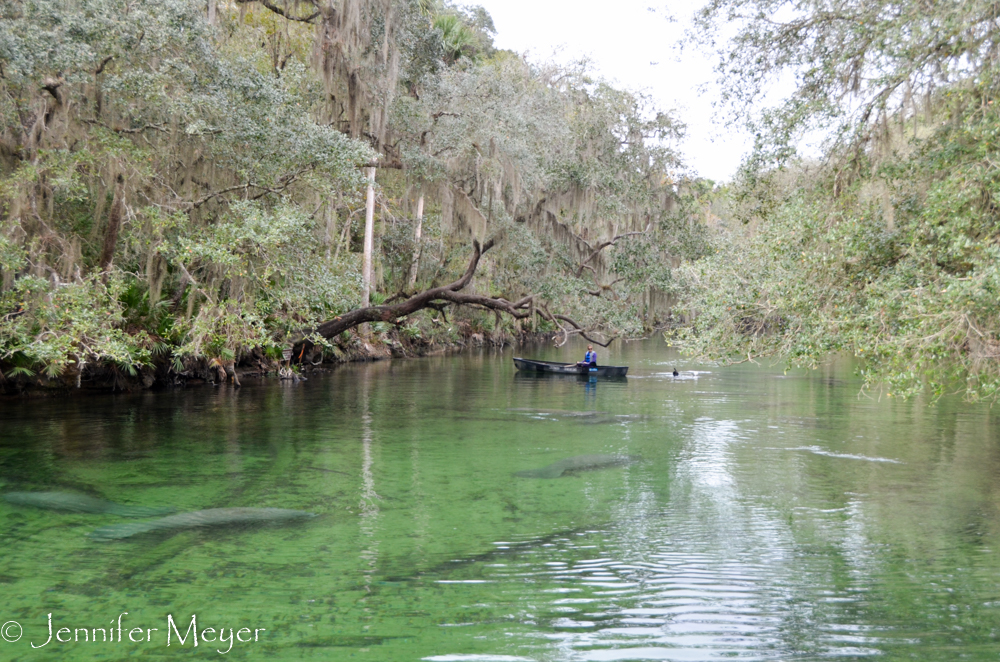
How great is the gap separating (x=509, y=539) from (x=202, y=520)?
295 centimetres

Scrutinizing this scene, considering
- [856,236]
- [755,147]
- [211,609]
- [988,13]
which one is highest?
[988,13]

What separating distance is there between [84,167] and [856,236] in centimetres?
1065

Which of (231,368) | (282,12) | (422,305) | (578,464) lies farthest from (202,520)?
(422,305)

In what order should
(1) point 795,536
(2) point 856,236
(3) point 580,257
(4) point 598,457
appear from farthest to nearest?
(3) point 580,257 → (4) point 598,457 → (2) point 856,236 → (1) point 795,536

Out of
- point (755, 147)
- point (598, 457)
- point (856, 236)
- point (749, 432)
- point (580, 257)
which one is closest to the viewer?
point (856, 236)

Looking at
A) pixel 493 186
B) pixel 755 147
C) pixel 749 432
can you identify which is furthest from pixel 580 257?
pixel 755 147

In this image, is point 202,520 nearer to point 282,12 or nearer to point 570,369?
point 282,12

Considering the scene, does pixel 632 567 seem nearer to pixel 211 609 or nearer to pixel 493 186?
pixel 211 609

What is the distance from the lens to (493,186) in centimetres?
1859

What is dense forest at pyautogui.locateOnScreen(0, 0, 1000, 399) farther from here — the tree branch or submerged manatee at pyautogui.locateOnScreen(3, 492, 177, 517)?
submerged manatee at pyautogui.locateOnScreen(3, 492, 177, 517)

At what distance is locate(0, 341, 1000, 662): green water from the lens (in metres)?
4.99

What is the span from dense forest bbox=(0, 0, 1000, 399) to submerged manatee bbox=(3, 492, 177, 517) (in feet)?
7.36

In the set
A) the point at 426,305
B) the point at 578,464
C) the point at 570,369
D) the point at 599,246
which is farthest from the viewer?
the point at 570,369

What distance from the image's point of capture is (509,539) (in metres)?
7.15
